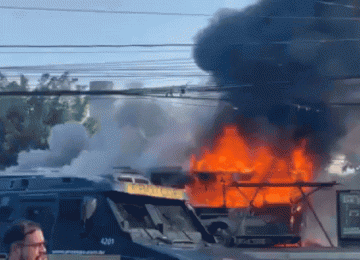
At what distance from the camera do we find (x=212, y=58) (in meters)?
40.6

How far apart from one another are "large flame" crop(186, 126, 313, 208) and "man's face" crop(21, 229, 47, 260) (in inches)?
691

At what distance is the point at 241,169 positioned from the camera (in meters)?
31.3

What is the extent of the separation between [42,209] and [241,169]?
22.2 m

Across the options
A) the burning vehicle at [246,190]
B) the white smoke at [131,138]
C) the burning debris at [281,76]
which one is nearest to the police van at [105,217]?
the burning vehicle at [246,190]

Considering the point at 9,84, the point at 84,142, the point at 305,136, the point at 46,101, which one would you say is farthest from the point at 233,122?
the point at 9,84

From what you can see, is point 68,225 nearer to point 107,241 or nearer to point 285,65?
point 107,241

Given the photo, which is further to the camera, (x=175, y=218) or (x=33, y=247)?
(x=175, y=218)

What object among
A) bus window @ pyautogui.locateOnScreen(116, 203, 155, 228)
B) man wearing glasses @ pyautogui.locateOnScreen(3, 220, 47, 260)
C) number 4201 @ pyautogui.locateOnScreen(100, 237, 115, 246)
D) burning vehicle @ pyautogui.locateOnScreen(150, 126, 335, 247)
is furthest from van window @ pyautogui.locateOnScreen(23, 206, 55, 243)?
man wearing glasses @ pyautogui.locateOnScreen(3, 220, 47, 260)

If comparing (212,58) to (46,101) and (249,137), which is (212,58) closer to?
(249,137)

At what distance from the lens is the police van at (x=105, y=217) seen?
Result: 28.9 feet

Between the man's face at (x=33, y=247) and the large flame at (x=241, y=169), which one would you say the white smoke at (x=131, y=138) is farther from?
the man's face at (x=33, y=247)

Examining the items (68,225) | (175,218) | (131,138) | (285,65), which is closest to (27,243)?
(68,225)

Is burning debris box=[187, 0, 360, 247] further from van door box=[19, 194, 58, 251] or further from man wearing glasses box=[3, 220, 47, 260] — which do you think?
man wearing glasses box=[3, 220, 47, 260]

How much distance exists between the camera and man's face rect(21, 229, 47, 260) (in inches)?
157
